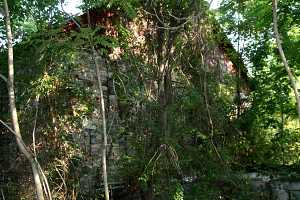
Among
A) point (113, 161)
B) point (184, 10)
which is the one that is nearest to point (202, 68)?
point (184, 10)

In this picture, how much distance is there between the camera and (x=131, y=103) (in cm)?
977

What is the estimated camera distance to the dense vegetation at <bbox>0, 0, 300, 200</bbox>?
27.4ft

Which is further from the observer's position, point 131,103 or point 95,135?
point 95,135

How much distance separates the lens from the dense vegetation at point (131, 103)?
8.35 m

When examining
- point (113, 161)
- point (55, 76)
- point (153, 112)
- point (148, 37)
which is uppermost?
point (148, 37)

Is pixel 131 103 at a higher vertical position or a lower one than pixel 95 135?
higher

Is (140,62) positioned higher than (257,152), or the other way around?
(140,62)

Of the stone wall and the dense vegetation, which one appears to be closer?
the dense vegetation

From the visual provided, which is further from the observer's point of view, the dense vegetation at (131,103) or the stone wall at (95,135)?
the stone wall at (95,135)

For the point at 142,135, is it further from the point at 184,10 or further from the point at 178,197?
the point at 184,10

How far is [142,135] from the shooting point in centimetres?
936

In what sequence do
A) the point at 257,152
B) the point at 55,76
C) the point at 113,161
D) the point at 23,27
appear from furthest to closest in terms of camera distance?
1. the point at 257,152
2. the point at 23,27
3. the point at 113,161
4. the point at 55,76

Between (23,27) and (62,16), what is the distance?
1.85m

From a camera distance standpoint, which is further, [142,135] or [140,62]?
[140,62]
